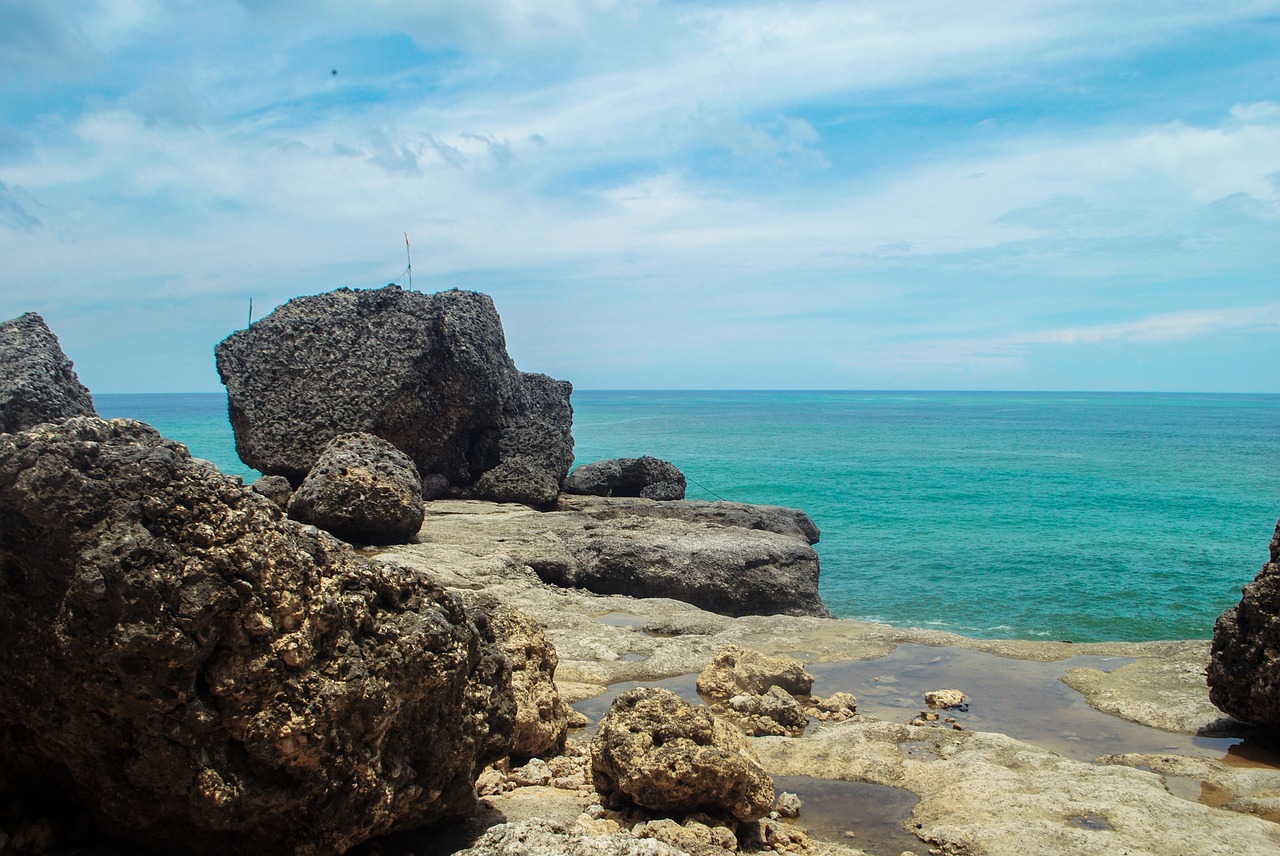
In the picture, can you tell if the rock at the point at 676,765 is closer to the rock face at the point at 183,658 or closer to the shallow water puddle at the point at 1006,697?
the rock face at the point at 183,658

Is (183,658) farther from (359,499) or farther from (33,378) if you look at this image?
(33,378)

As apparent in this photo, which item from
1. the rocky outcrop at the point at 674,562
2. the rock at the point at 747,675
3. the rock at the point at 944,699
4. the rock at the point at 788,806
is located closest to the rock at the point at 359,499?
the rocky outcrop at the point at 674,562

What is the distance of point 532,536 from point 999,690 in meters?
7.10

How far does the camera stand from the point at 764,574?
522 inches

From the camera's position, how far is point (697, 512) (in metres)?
17.8

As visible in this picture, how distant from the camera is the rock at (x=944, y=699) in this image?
863 cm

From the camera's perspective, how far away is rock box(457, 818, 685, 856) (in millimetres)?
3873

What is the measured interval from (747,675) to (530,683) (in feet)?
8.37

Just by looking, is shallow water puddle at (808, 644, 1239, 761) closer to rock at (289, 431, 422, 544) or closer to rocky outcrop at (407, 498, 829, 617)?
→ rocky outcrop at (407, 498, 829, 617)

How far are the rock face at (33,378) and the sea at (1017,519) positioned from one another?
14.5m

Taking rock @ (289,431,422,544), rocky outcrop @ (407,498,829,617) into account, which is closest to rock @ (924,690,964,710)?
rocky outcrop @ (407,498,829,617)

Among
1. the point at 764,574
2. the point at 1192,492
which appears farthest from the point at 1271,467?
the point at 764,574

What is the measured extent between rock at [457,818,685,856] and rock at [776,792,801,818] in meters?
2.08

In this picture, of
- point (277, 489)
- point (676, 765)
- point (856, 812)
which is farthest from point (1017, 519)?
point (676, 765)
